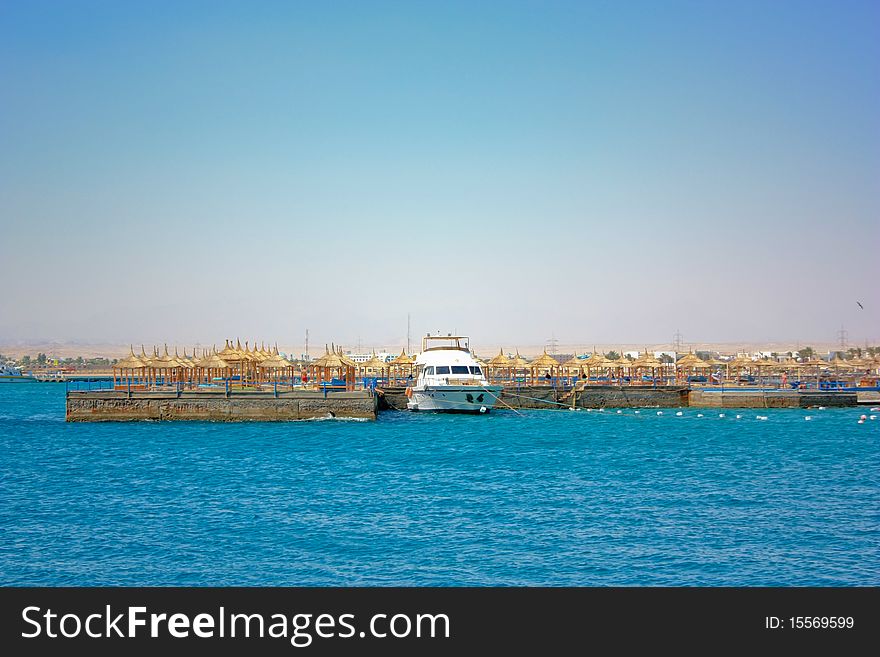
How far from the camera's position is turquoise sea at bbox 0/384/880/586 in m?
18.2

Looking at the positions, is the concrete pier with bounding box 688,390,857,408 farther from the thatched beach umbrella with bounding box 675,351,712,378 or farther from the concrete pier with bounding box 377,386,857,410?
the thatched beach umbrella with bounding box 675,351,712,378

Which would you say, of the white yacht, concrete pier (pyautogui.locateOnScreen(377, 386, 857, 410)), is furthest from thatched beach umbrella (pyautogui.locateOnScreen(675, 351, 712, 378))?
the white yacht

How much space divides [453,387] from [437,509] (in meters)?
31.2

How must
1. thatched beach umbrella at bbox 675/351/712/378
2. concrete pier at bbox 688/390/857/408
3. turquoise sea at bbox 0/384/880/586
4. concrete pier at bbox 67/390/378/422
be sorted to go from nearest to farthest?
turquoise sea at bbox 0/384/880/586
concrete pier at bbox 67/390/378/422
concrete pier at bbox 688/390/857/408
thatched beach umbrella at bbox 675/351/712/378

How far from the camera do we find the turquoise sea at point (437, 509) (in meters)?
18.2

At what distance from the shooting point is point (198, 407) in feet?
162

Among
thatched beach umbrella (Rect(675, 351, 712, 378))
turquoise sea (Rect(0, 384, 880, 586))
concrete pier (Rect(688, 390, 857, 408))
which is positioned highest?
thatched beach umbrella (Rect(675, 351, 712, 378))

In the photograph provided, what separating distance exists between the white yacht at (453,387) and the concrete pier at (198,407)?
7.28m

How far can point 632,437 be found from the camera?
45.5m

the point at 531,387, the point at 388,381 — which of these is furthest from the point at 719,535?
the point at 388,381

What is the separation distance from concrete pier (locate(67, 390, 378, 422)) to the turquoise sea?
3.25m

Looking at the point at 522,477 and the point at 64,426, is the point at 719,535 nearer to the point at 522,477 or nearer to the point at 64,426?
the point at 522,477

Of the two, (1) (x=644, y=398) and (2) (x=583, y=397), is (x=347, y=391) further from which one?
(1) (x=644, y=398)

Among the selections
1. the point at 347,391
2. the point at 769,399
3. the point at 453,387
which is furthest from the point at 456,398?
the point at 769,399
